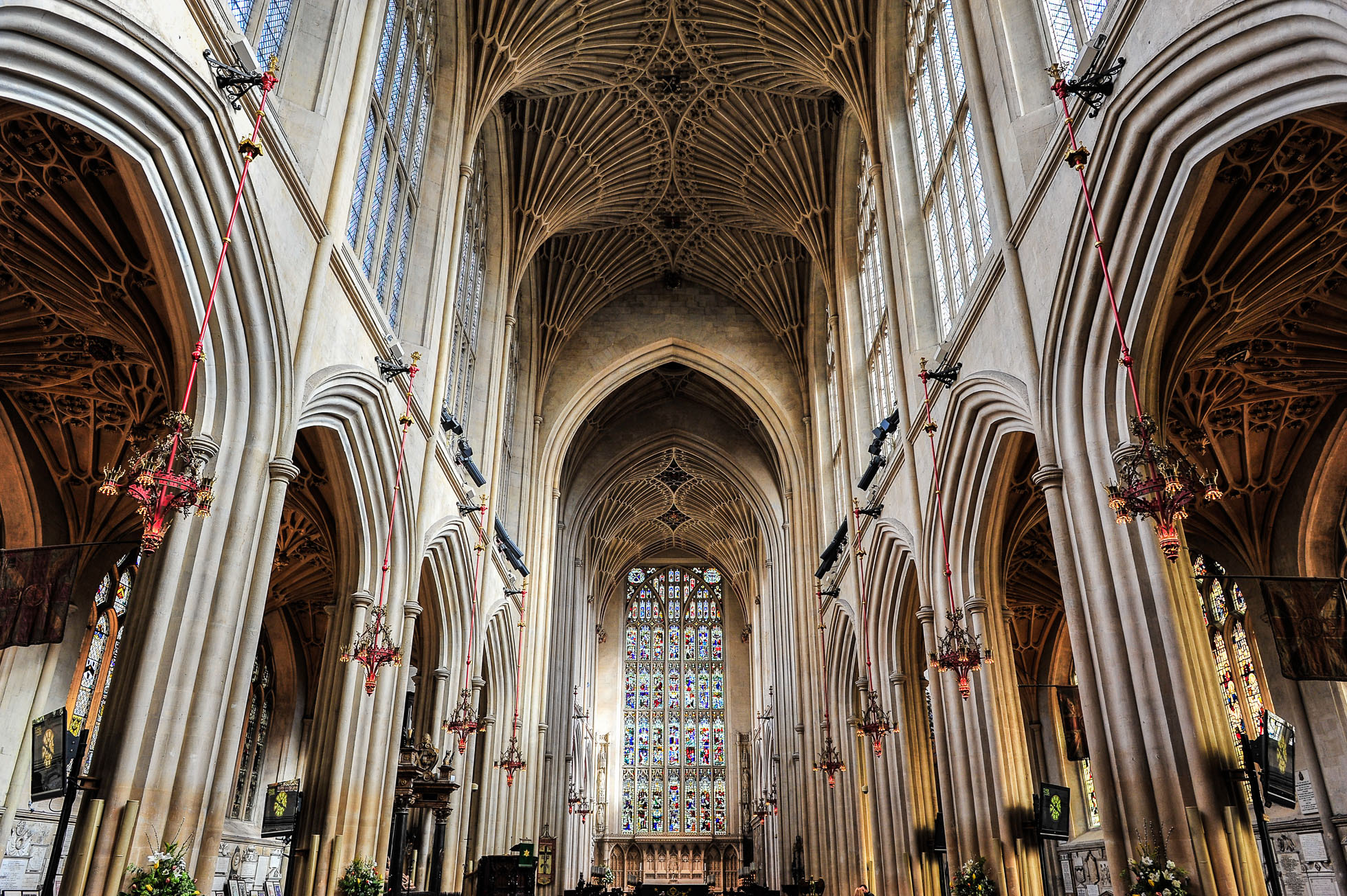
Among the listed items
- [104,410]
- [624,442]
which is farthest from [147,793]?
[624,442]

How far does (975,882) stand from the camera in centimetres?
1192

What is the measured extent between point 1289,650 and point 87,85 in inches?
496

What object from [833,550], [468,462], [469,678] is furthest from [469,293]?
[833,550]

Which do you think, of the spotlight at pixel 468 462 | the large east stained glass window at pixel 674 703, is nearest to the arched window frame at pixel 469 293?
the spotlight at pixel 468 462

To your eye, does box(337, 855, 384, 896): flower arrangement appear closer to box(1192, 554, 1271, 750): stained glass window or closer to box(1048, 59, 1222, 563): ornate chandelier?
box(1048, 59, 1222, 563): ornate chandelier

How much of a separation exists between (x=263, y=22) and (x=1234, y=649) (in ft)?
56.7

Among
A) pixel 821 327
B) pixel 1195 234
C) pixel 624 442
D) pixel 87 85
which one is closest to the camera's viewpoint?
pixel 87 85

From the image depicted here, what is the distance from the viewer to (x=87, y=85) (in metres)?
7.43

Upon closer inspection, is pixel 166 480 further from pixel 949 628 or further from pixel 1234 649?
pixel 1234 649

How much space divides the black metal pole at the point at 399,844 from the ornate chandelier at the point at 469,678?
1516 mm

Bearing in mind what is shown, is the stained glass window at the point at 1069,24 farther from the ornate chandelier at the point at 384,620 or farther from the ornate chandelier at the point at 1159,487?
the ornate chandelier at the point at 384,620

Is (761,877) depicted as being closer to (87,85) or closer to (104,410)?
(104,410)

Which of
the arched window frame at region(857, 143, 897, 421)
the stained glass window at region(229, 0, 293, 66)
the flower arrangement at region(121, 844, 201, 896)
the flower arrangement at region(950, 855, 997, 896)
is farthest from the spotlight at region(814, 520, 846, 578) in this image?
the flower arrangement at region(121, 844, 201, 896)

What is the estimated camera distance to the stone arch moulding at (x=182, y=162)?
7.07 metres
